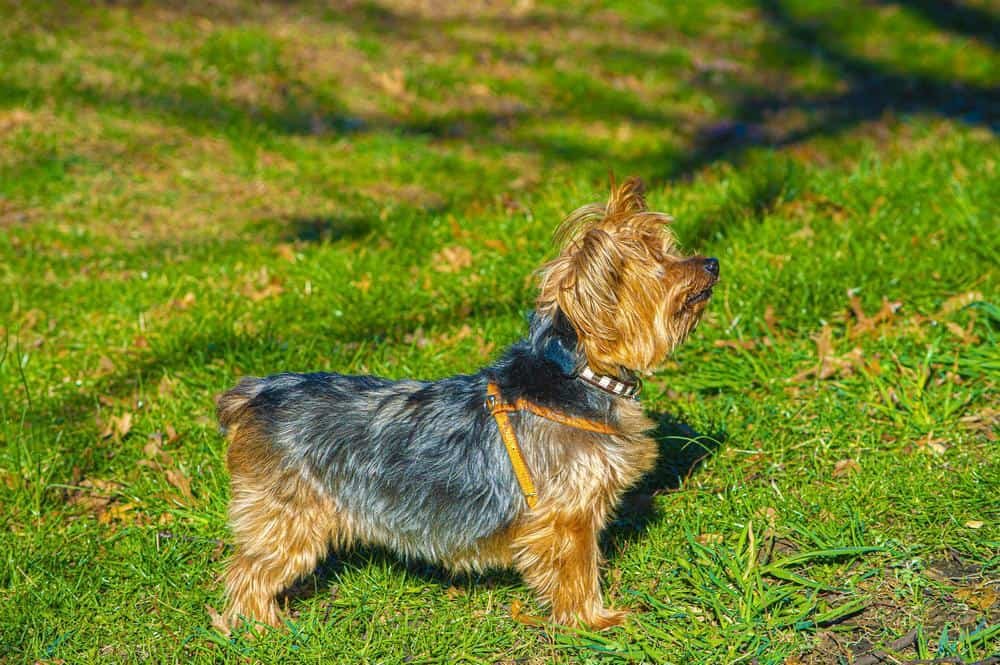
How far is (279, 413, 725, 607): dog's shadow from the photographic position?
4887mm

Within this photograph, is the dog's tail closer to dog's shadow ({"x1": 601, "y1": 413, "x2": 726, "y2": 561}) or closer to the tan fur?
the tan fur

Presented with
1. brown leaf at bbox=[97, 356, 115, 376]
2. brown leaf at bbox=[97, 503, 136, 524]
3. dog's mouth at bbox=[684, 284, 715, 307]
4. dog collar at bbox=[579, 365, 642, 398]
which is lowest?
brown leaf at bbox=[97, 503, 136, 524]

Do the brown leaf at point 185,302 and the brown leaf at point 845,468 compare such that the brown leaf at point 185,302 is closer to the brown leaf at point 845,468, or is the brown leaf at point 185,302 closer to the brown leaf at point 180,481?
the brown leaf at point 180,481

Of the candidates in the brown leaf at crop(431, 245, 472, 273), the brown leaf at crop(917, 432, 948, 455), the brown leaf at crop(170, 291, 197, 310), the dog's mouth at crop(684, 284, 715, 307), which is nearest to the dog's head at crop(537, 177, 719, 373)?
the dog's mouth at crop(684, 284, 715, 307)

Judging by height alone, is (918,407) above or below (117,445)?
above

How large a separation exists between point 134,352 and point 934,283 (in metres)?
4.97

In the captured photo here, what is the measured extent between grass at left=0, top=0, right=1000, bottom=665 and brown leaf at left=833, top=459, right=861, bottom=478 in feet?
0.05

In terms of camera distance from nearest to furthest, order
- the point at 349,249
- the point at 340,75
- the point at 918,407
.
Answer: the point at 918,407 < the point at 349,249 < the point at 340,75

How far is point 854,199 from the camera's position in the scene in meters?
7.91

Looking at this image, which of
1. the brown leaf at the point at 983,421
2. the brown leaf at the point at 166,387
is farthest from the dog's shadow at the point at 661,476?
the brown leaf at the point at 166,387

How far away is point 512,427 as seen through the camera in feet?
13.8

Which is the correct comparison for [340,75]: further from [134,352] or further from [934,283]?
[934,283]

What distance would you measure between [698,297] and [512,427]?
900 mm

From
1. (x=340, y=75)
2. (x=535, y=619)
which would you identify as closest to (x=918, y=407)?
(x=535, y=619)
